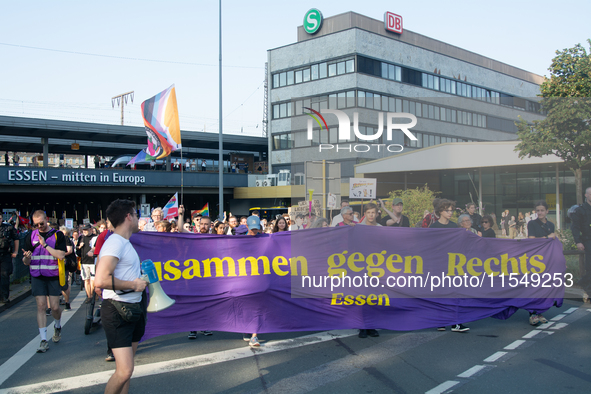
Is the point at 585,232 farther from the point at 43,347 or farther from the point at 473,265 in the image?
the point at 43,347

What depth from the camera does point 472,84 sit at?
54188 mm

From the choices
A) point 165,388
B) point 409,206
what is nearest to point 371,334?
point 165,388

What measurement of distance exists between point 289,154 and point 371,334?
42.3 m

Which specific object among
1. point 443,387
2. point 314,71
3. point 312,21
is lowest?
point 443,387

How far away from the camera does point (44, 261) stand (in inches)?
268

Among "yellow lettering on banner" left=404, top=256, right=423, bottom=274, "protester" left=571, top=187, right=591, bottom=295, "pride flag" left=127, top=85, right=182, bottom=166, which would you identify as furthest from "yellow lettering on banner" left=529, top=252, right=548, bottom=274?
"pride flag" left=127, top=85, right=182, bottom=166

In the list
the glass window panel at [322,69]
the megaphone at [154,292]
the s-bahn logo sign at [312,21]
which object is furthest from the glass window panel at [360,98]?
the megaphone at [154,292]

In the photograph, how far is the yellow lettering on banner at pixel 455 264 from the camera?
7.16 meters

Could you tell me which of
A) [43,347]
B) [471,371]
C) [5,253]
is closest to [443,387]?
[471,371]

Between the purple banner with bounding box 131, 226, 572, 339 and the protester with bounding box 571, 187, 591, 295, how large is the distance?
2.18 meters

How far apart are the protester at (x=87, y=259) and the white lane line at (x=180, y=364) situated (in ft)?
12.1

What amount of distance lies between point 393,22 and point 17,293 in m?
43.8

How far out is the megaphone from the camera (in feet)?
13.5

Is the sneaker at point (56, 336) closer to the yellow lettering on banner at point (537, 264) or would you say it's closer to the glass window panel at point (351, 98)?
the yellow lettering on banner at point (537, 264)
